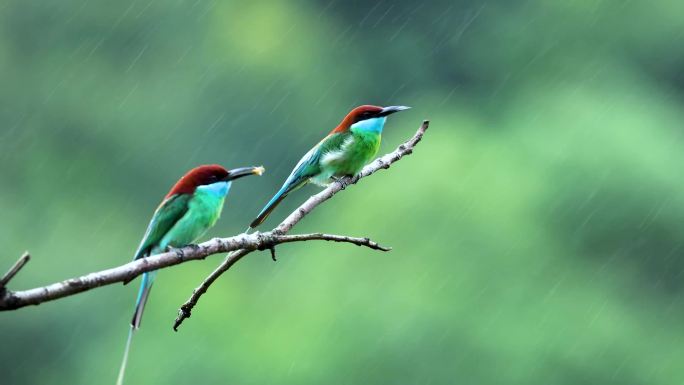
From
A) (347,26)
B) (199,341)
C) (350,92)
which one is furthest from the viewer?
(347,26)

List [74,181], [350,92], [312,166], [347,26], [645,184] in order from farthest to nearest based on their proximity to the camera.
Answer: [347,26]
[350,92]
[74,181]
[645,184]
[312,166]

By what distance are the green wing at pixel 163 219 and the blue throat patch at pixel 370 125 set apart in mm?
1353

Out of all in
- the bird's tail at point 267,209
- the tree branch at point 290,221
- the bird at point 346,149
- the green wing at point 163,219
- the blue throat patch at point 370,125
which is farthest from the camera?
the blue throat patch at point 370,125

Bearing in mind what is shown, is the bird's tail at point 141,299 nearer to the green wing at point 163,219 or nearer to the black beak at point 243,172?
the green wing at point 163,219

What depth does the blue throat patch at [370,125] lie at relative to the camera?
4.08m

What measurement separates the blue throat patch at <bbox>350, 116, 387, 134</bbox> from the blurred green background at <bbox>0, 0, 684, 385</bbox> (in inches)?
568

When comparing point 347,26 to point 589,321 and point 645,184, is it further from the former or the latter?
point 589,321

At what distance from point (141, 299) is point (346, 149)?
5.84 ft

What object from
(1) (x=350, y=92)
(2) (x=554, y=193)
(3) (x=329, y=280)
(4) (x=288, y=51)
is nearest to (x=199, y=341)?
(3) (x=329, y=280)

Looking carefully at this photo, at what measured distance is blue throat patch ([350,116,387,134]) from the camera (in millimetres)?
4082

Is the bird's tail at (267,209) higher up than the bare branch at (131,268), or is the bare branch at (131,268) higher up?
the bird's tail at (267,209)

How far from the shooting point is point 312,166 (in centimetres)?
396

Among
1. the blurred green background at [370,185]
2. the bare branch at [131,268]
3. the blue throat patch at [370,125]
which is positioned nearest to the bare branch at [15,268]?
the bare branch at [131,268]

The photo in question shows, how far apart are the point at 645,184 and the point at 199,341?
33.9 ft
